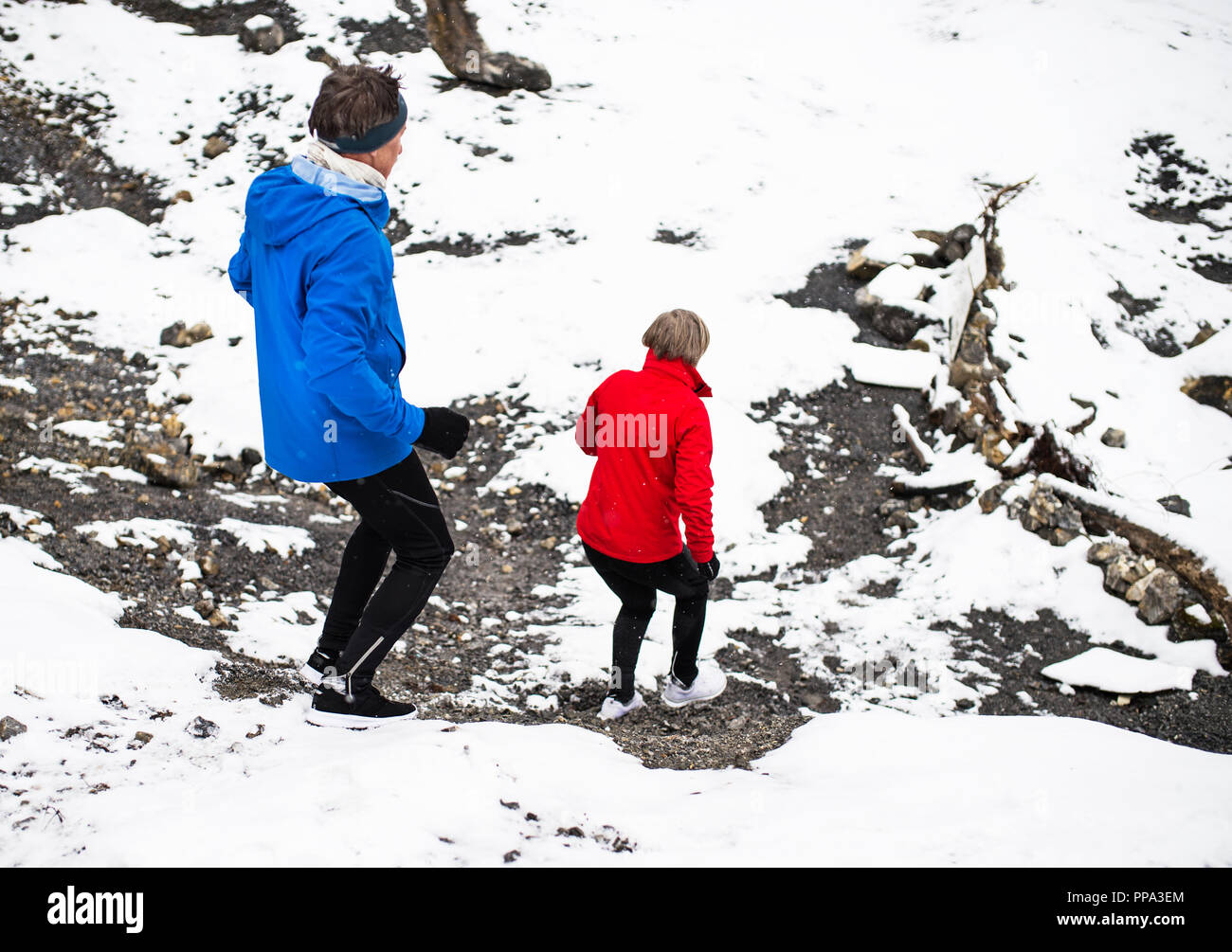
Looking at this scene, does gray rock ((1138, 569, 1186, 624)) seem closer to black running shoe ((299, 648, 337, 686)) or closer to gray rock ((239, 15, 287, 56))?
black running shoe ((299, 648, 337, 686))

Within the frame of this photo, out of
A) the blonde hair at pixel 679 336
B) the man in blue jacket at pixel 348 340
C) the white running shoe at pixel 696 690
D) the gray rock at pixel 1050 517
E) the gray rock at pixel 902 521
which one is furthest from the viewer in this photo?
the gray rock at pixel 902 521

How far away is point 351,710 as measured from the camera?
304cm

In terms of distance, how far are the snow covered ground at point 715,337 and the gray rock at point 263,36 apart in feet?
0.91

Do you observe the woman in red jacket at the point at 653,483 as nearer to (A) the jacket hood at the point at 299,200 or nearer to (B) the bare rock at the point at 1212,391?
(A) the jacket hood at the point at 299,200

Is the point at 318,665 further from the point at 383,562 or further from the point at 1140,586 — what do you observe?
the point at 1140,586

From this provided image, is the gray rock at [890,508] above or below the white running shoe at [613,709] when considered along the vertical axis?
above

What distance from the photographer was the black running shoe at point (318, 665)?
3.06 meters

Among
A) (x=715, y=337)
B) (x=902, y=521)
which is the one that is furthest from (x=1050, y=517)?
(x=715, y=337)

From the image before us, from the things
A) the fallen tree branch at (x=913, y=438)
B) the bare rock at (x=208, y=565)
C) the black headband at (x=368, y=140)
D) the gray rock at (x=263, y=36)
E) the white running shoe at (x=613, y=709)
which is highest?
the gray rock at (x=263, y=36)

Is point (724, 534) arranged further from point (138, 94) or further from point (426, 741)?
point (138, 94)

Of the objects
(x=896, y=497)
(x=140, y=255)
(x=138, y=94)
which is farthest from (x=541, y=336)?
(x=138, y=94)

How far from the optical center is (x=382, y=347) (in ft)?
8.68

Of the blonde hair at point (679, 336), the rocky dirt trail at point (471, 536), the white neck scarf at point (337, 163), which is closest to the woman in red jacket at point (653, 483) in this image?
the blonde hair at point (679, 336)
